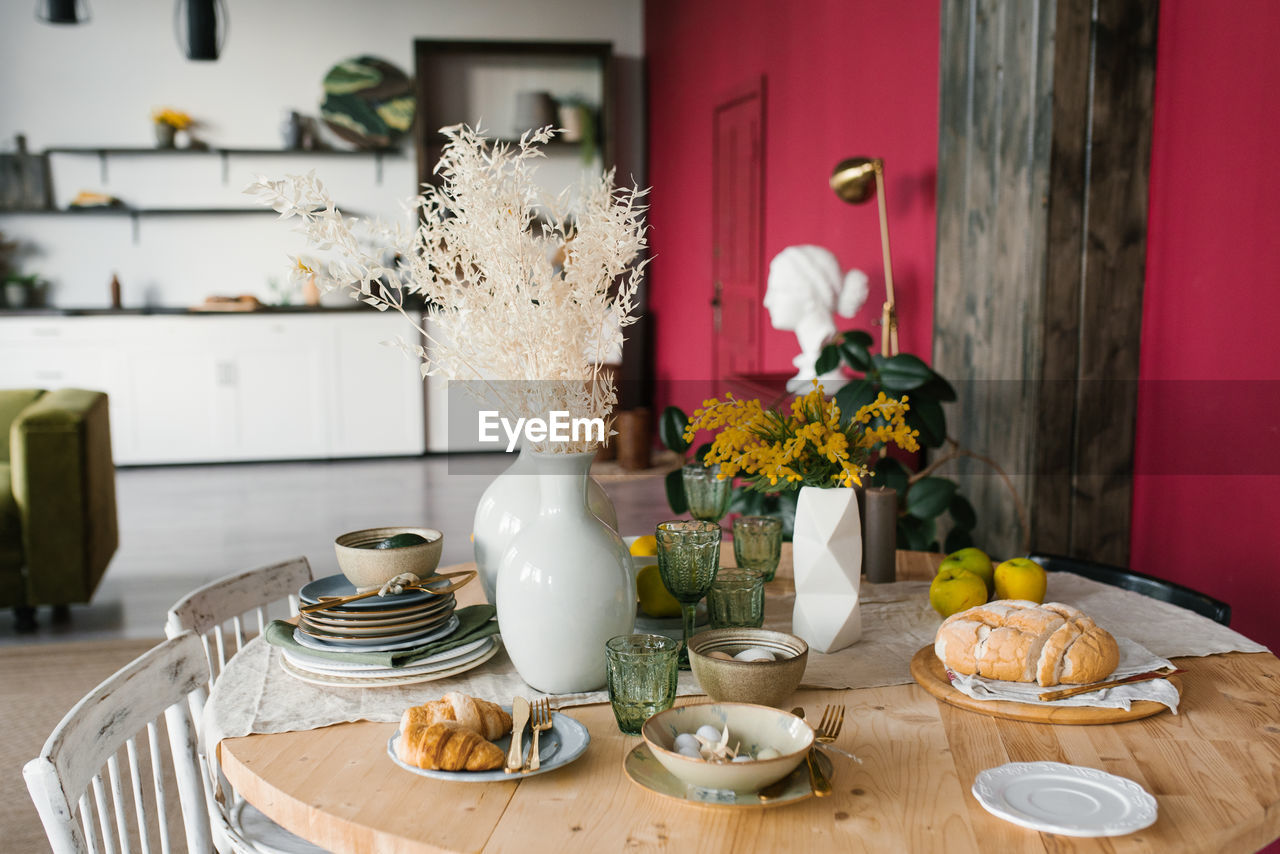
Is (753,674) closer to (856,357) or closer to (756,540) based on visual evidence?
(756,540)

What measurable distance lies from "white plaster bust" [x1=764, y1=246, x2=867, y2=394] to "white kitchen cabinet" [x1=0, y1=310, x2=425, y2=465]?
366cm

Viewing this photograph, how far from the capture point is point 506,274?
129 centimetres

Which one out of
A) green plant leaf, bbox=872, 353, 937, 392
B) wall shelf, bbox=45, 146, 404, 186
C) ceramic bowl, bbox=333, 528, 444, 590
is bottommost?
ceramic bowl, bbox=333, 528, 444, 590

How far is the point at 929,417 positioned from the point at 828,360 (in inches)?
12.0

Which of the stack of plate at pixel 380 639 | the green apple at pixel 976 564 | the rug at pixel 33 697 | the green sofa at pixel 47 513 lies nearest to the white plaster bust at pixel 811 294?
the green apple at pixel 976 564

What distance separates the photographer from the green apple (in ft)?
5.17

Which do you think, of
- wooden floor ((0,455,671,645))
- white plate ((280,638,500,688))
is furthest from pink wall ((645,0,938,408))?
wooden floor ((0,455,671,645))

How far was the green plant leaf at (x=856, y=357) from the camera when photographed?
2.74 metres

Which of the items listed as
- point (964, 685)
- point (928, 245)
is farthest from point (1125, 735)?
point (928, 245)

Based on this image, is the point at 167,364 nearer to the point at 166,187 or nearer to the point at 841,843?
the point at 166,187

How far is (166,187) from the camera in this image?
22.9 feet

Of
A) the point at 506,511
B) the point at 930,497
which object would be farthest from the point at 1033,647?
the point at 930,497

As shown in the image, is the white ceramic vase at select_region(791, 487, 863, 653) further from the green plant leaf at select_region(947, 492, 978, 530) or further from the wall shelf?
the wall shelf

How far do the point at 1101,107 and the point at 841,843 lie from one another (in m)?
2.10
